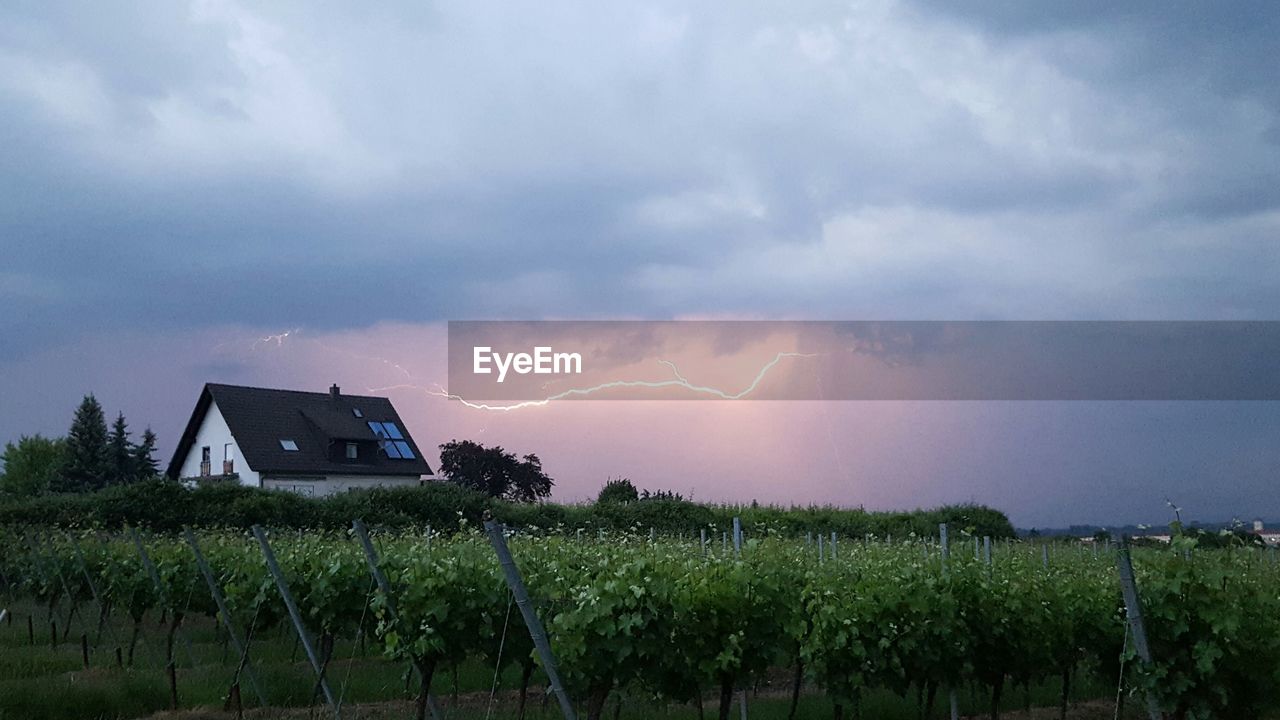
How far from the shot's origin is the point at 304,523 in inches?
933

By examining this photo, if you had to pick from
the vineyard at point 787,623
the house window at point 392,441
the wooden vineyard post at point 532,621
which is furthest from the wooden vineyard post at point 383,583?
the house window at point 392,441

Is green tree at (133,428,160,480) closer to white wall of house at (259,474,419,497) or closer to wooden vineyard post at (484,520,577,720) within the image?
white wall of house at (259,474,419,497)

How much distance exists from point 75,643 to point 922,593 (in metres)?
12.9

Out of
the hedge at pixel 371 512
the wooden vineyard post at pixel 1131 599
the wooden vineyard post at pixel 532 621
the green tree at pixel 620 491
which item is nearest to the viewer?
the wooden vineyard post at pixel 532 621

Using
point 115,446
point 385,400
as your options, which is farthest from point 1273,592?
point 115,446

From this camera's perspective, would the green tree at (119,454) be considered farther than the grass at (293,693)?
Yes

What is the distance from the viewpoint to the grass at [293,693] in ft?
31.4

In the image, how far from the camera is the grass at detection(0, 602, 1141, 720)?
958cm

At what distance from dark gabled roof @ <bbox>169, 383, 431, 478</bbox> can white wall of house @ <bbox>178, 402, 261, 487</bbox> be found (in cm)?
29

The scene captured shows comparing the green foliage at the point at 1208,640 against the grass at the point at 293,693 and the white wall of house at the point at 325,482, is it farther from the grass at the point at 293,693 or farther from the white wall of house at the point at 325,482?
the white wall of house at the point at 325,482

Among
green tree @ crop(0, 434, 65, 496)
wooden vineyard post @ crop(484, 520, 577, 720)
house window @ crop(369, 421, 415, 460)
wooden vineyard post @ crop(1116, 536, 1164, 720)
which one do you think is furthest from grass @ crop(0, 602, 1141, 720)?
green tree @ crop(0, 434, 65, 496)

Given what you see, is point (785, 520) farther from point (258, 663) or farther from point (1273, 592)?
point (1273, 592)

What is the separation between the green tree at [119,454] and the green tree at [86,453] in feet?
0.61

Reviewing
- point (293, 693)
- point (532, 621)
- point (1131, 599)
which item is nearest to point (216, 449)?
point (293, 693)
